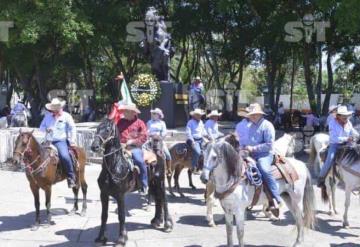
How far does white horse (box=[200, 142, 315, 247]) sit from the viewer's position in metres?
7.55

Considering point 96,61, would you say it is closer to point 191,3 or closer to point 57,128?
point 191,3

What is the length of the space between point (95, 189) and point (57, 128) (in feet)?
12.9

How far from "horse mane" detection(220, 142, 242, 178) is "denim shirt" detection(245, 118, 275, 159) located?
0.81 meters

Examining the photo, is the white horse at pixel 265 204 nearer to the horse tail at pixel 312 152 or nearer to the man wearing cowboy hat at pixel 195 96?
the horse tail at pixel 312 152

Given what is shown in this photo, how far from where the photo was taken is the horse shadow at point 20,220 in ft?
32.5

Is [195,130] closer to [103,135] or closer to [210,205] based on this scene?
[210,205]

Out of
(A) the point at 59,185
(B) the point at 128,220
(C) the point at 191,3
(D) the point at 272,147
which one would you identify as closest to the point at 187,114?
(A) the point at 59,185

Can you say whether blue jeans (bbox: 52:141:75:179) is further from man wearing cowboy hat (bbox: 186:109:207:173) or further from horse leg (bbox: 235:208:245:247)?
horse leg (bbox: 235:208:245:247)

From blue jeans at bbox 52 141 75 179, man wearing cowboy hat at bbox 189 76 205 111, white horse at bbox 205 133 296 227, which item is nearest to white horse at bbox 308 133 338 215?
white horse at bbox 205 133 296 227

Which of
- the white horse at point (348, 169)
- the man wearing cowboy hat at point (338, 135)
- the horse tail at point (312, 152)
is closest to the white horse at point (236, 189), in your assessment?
the white horse at point (348, 169)

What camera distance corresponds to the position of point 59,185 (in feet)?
47.6

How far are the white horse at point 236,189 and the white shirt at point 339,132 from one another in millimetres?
1894

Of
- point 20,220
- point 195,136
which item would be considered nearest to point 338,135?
point 195,136

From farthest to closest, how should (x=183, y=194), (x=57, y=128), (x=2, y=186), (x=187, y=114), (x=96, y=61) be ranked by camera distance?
(x=96, y=61), (x=187, y=114), (x=2, y=186), (x=183, y=194), (x=57, y=128)
